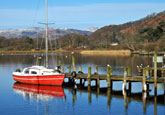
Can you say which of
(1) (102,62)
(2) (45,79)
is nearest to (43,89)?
(2) (45,79)

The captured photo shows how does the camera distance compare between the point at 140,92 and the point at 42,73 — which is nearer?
the point at 140,92

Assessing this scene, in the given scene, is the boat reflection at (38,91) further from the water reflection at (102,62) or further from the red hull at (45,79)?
the water reflection at (102,62)

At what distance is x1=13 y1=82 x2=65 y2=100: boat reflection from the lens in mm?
39344

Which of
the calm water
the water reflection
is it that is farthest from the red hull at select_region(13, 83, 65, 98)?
the water reflection

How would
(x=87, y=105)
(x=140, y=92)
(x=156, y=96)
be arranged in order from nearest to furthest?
1. (x=87, y=105)
2. (x=156, y=96)
3. (x=140, y=92)

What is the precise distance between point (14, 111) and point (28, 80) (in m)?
15.5

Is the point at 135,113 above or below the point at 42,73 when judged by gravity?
below

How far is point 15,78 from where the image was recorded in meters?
50.1

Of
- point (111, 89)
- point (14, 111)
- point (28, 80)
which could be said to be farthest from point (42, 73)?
point (14, 111)

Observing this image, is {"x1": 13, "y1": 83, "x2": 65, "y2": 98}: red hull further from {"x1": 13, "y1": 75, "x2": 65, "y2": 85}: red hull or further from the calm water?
→ {"x1": 13, "y1": 75, "x2": 65, "y2": 85}: red hull

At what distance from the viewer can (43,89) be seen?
143ft

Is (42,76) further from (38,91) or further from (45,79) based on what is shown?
(38,91)

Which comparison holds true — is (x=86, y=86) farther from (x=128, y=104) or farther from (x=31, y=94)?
(x=128, y=104)

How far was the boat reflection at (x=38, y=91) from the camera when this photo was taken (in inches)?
1549
